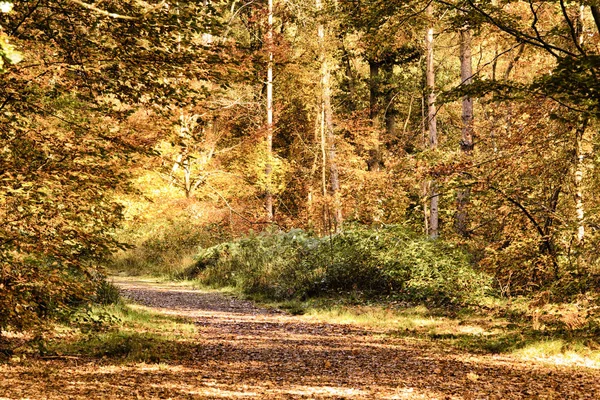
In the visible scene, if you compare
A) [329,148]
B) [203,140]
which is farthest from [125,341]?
[329,148]

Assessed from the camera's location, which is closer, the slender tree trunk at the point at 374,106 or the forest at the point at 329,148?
the forest at the point at 329,148

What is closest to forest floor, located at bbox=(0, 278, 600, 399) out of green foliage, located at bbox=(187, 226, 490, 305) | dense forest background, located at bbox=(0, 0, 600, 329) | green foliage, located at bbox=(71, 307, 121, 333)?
green foliage, located at bbox=(71, 307, 121, 333)

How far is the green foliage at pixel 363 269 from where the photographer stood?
12.5 meters

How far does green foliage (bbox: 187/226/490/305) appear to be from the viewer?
12.5 m

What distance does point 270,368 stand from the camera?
8406mm

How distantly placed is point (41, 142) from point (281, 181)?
23246 mm

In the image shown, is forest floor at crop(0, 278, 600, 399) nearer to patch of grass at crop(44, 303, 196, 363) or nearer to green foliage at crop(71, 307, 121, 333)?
patch of grass at crop(44, 303, 196, 363)

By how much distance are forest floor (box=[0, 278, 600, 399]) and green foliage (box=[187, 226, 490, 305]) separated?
201 centimetres

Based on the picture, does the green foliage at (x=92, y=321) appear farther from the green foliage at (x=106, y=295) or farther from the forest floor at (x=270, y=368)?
the green foliage at (x=106, y=295)

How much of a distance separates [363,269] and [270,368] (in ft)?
22.3

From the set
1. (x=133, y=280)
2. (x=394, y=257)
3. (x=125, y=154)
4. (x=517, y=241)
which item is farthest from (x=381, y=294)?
(x=133, y=280)

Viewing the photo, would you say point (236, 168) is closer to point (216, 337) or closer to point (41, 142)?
point (216, 337)

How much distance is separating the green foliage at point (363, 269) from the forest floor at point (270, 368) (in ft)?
6.58

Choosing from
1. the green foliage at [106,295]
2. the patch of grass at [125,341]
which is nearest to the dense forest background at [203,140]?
the patch of grass at [125,341]
